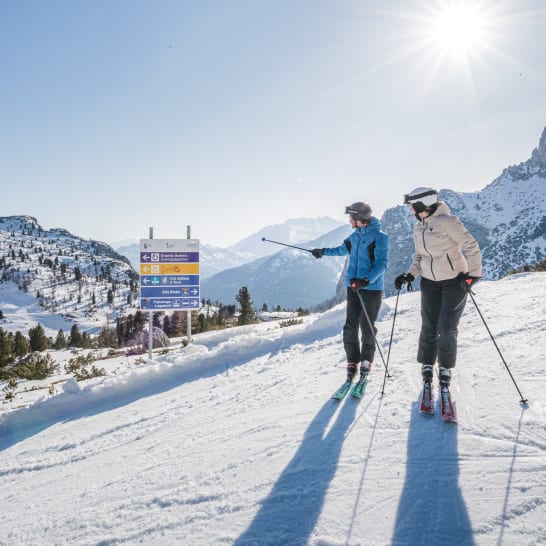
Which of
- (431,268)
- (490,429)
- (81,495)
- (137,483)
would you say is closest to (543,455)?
(490,429)

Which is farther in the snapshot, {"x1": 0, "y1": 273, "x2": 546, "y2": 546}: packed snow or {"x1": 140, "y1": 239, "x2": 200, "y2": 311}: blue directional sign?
{"x1": 140, "y1": 239, "x2": 200, "y2": 311}: blue directional sign

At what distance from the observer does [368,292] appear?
4711 mm

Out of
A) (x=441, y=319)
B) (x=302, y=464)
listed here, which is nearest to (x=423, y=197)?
(x=441, y=319)

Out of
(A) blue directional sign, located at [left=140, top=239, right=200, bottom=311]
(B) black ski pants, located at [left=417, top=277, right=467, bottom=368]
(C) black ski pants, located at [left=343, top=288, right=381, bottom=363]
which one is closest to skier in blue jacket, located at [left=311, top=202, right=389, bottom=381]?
(C) black ski pants, located at [left=343, top=288, right=381, bottom=363]

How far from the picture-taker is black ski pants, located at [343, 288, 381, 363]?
4711 millimetres

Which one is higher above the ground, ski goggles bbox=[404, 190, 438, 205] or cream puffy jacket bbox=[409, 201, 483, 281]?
ski goggles bbox=[404, 190, 438, 205]

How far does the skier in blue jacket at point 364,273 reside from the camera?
4.59m

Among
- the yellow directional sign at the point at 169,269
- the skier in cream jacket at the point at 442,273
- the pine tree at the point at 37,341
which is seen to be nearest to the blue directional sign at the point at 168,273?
the yellow directional sign at the point at 169,269

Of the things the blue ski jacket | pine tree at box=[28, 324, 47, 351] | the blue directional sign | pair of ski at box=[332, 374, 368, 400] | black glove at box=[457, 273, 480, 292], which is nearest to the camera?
black glove at box=[457, 273, 480, 292]

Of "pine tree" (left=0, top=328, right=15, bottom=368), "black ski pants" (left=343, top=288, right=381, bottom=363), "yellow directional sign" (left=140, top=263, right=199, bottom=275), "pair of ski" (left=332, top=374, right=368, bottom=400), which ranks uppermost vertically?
"yellow directional sign" (left=140, top=263, right=199, bottom=275)

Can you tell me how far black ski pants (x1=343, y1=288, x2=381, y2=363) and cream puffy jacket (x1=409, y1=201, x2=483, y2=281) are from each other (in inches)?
35.3

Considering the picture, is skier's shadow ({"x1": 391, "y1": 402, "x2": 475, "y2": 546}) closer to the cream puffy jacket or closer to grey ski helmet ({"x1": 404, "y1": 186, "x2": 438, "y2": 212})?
the cream puffy jacket

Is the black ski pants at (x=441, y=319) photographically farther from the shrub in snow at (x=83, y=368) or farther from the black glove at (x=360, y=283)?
the shrub in snow at (x=83, y=368)

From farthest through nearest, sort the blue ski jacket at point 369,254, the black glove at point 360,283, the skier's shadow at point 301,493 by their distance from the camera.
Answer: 1. the blue ski jacket at point 369,254
2. the black glove at point 360,283
3. the skier's shadow at point 301,493
